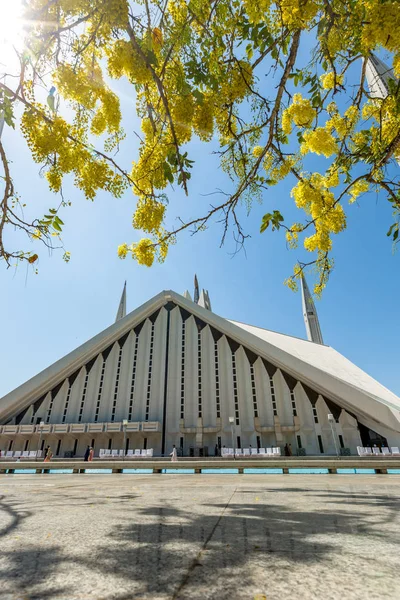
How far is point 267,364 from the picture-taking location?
88.8ft

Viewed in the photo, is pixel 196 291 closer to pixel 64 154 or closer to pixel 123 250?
pixel 123 250

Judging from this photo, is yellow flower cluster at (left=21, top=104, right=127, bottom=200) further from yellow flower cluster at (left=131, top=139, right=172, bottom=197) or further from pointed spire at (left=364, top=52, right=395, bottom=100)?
pointed spire at (left=364, top=52, right=395, bottom=100)

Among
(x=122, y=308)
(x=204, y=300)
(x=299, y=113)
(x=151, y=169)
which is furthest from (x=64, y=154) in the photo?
(x=122, y=308)

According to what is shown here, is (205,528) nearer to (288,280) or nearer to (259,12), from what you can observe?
(288,280)

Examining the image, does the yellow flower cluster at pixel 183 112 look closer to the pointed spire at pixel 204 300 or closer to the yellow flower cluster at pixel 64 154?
the yellow flower cluster at pixel 64 154

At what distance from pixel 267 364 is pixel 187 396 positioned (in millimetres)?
7416

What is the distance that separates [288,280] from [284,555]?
3147 mm

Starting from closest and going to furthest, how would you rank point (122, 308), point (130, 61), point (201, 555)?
point (201, 555) < point (130, 61) < point (122, 308)

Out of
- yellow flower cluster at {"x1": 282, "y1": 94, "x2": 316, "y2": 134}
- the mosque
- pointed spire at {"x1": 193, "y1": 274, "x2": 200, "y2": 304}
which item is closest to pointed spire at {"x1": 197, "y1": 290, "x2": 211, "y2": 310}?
pointed spire at {"x1": 193, "y1": 274, "x2": 200, "y2": 304}

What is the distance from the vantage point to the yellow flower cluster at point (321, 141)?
3.94m

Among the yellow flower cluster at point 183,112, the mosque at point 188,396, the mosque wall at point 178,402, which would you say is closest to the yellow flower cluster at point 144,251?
the yellow flower cluster at point 183,112

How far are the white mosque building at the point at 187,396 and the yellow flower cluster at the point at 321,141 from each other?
2118 centimetres

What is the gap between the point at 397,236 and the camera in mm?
3020

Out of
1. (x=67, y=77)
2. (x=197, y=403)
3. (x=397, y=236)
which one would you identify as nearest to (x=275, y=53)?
(x=67, y=77)
